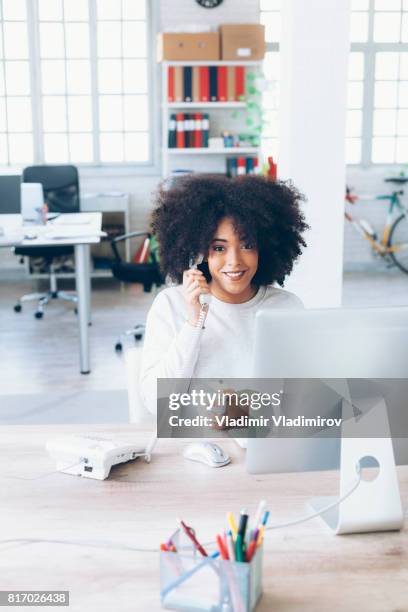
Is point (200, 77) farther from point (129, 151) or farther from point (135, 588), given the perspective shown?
point (135, 588)

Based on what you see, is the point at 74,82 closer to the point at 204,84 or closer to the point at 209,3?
the point at 204,84

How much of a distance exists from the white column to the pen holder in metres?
2.93

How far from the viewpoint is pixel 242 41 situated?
261 inches

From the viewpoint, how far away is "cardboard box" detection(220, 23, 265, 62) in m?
6.61

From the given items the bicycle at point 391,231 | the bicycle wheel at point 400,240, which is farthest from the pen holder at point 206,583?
the bicycle wheel at point 400,240

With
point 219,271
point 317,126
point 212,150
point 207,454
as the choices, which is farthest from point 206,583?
point 212,150

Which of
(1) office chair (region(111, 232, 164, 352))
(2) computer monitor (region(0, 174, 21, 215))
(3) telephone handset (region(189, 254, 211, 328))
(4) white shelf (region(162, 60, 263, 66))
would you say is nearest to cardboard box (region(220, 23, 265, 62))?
(4) white shelf (region(162, 60, 263, 66))

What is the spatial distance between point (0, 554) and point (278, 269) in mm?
1234

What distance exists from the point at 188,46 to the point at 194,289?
199 inches

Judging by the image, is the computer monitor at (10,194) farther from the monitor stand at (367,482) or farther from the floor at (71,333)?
the monitor stand at (367,482)

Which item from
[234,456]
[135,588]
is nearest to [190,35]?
[234,456]

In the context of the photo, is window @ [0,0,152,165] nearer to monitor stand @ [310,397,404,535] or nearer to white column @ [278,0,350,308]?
white column @ [278,0,350,308]

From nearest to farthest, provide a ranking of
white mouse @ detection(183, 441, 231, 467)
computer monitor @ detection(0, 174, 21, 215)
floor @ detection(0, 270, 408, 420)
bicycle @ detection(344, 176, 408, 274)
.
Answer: white mouse @ detection(183, 441, 231, 467), floor @ detection(0, 270, 408, 420), computer monitor @ detection(0, 174, 21, 215), bicycle @ detection(344, 176, 408, 274)

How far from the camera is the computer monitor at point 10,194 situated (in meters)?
4.79
